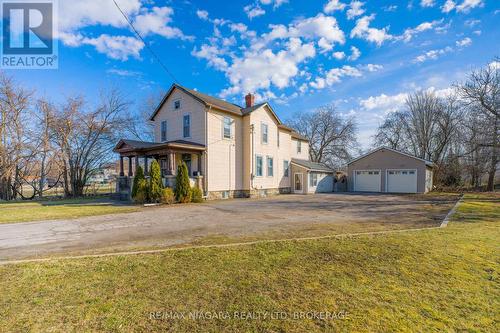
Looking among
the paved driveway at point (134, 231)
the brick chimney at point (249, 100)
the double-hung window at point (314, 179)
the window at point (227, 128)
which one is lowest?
the paved driveway at point (134, 231)

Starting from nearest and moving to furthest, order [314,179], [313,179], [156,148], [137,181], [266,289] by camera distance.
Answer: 1. [266,289]
2. [137,181]
3. [156,148]
4. [313,179]
5. [314,179]

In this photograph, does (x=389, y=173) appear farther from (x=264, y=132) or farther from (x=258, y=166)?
(x=258, y=166)

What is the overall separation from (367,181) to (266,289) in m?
26.4

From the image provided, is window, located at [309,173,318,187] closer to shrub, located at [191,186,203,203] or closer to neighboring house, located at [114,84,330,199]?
neighboring house, located at [114,84,330,199]

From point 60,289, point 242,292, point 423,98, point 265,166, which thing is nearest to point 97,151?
point 265,166

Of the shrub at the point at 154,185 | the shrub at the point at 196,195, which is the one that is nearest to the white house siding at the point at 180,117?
the shrub at the point at 196,195

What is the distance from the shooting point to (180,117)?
18.9 metres

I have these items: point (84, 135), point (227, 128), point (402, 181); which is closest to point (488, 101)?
point (402, 181)

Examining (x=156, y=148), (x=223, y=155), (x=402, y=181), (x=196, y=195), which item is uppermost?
(x=156, y=148)

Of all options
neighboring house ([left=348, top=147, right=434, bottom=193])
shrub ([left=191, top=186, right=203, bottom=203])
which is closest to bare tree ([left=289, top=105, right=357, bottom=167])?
neighboring house ([left=348, top=147, right=434, bottom=193])

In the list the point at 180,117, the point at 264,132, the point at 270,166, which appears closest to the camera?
the point at 180,117

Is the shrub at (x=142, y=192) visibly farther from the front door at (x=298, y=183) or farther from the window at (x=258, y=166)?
the front door at (x=298, y=183)

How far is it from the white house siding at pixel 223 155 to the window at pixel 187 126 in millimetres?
1900

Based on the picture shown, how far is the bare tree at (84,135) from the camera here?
20281 mm
